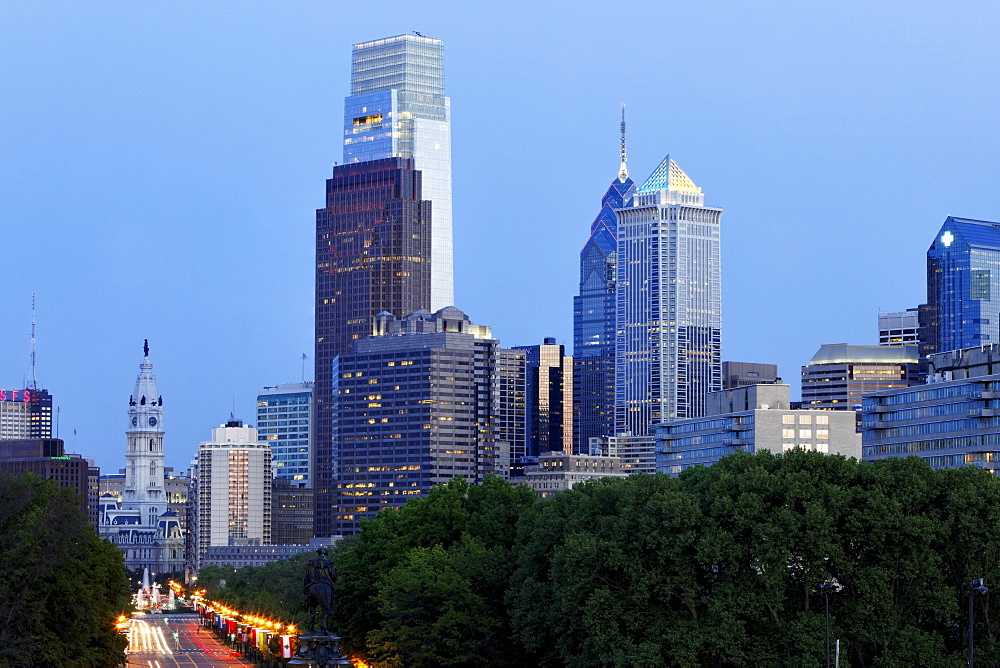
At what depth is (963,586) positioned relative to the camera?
96562mm

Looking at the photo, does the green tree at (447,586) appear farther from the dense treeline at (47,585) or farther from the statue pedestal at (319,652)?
the statue pedestal at (319,652)

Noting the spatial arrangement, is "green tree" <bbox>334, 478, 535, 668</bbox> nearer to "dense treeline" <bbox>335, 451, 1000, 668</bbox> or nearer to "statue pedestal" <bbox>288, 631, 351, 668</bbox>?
"dense treeline" <bbox>335, 451, 1000, 668</bbox>

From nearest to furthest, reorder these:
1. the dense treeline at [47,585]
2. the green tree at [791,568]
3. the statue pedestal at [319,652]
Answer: the statue pedestal at [319,652] → the green tree at [791,568] → the dense treeline at [47,585]

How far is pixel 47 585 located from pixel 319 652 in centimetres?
3959

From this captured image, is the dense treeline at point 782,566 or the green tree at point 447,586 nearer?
the dense treeline at point 782,566

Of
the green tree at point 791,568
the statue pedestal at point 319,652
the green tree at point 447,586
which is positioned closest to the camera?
the statue pedestal at point 319,652

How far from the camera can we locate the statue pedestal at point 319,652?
269ft

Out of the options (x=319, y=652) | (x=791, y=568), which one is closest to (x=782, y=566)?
(x=791, y=568)

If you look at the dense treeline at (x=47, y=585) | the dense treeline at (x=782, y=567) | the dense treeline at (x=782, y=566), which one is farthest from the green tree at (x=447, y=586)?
the dense treeline at (x=47, y=585)

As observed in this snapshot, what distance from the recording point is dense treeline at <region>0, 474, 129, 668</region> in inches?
4392

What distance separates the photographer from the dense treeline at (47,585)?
111562 millimetres

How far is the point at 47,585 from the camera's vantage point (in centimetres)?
11588

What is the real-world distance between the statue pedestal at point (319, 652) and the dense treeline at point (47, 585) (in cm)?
3240

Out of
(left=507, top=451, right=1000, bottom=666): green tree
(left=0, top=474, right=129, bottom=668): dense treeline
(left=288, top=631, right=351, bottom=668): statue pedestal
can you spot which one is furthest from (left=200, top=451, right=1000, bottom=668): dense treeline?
(left=0, top=474, right=129, bottom=668): dense treeline
